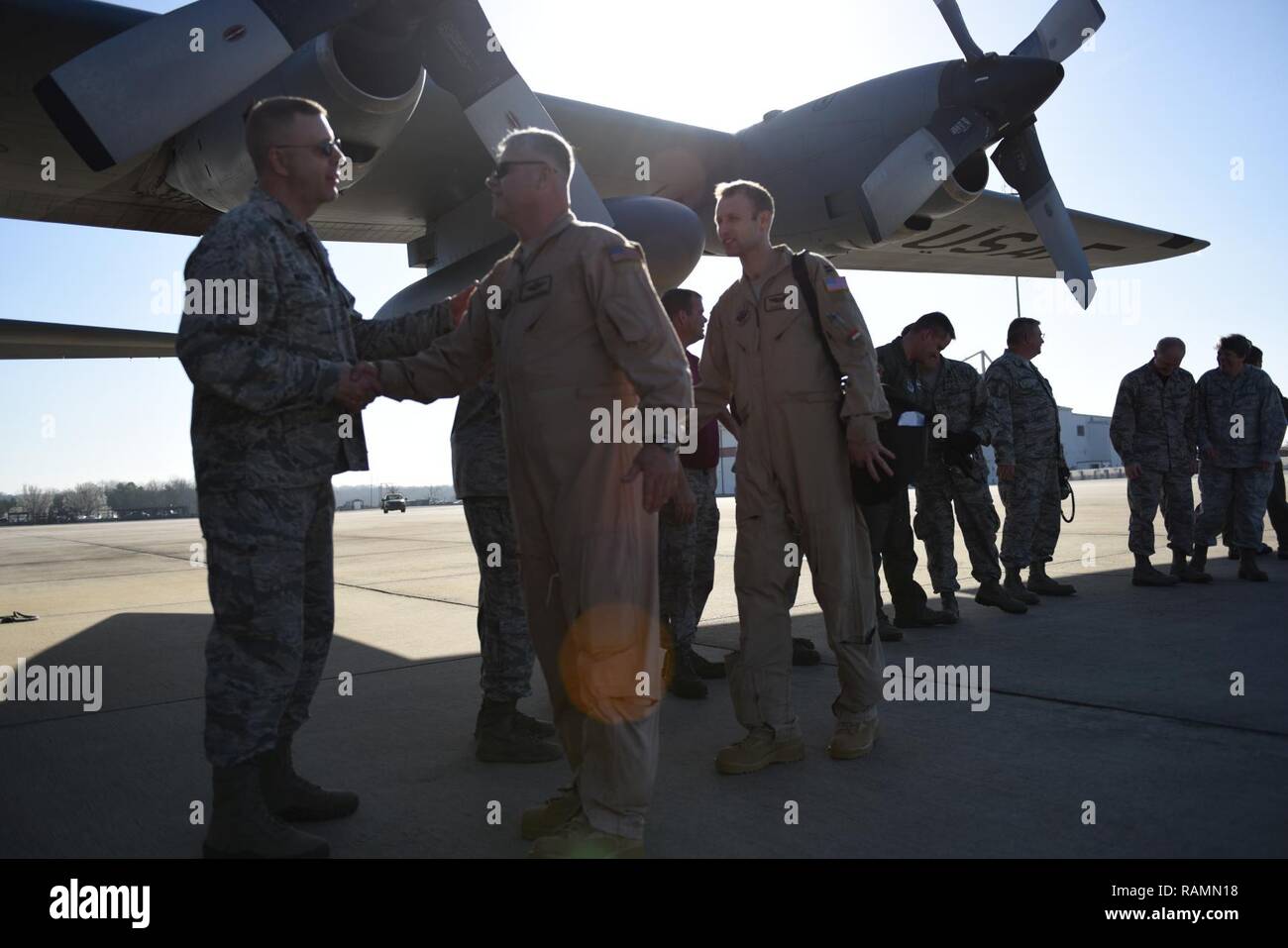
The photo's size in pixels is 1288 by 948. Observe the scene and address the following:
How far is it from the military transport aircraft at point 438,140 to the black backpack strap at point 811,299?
2.42 m

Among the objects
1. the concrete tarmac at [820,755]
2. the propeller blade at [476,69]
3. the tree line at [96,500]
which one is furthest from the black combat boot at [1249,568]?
the tree line at [96,500]

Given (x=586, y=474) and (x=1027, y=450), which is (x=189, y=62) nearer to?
(x=586, y=474)

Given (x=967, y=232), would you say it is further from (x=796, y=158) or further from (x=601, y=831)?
(x=601, y=831)

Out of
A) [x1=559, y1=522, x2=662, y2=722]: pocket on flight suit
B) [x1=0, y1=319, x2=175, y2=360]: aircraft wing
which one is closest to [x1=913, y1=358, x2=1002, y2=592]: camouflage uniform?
[x1=559, y1=522, x2=662, y2=722]: pocket on flight suit

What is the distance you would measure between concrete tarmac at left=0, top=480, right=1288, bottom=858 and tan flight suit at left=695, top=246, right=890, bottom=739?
0.31 meters

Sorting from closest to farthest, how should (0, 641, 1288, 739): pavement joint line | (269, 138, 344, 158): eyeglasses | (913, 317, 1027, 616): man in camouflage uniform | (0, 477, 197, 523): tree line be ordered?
(269, 138, 344, 158): eyeglasses
(0, 641, 1288, 739): pavement joint line
(913, 317, 1027, 616): man in camouflage uniform
(0, 477, 197, 523): tree line

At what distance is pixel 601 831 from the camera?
6.85 ft

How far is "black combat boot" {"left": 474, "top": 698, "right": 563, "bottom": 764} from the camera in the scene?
2917mm

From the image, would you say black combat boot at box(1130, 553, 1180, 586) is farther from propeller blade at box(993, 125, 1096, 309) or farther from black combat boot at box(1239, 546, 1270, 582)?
propeller blade at box(993, 125, 1096, 309)

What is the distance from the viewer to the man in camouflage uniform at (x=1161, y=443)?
21.8 ft

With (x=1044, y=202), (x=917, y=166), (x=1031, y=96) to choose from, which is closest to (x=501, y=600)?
(x=917, y=166)

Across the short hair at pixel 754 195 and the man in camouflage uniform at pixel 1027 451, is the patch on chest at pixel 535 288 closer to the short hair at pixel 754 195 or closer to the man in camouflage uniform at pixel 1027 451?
the short hair at pixel 754 195
